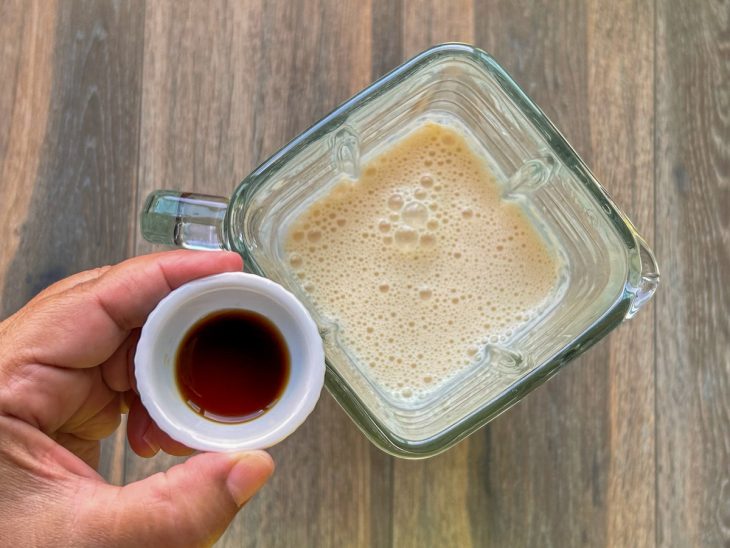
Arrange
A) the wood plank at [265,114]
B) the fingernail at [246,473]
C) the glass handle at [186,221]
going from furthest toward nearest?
the wood plank at [265,114]
the glass handle at [186,221]
the fingernail at [246,473]

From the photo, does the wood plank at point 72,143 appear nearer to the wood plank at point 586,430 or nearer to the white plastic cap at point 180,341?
the white plastic cap at point 180,341

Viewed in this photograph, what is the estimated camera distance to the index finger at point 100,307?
69 centimetres

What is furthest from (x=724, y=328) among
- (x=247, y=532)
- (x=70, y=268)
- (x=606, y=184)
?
(x=70, y=268)

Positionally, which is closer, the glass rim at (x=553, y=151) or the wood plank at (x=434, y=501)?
the glass rim at (x=553, y=151)

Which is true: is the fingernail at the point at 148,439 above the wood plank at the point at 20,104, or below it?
below

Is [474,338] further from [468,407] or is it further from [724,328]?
[724,328]

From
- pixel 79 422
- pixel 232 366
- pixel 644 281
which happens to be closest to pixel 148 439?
pixel 79 422

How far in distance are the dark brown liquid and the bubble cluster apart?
0.09 metres

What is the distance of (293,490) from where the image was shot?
91 centimetres

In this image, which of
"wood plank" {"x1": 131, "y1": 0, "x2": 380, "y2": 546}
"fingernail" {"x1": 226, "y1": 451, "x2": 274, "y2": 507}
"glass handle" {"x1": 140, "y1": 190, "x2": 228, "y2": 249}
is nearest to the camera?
"fingernail" {"x1": 226, "y1": 451, "x2": 274, "y2": 507}

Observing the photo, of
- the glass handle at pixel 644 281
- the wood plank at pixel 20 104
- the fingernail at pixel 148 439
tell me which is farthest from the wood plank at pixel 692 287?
the wood plank at pixel 20 104

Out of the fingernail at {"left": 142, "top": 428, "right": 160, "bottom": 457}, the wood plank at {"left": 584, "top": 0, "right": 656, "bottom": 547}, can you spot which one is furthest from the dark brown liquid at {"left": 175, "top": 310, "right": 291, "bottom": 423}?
the wood plank at {"left": 584, "top": 0, "right": 656, "bottom": 547}

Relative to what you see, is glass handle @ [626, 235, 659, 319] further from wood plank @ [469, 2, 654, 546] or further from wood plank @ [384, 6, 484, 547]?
wood plank @ [384, 6, 484, 547]

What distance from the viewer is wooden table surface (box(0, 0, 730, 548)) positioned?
0.92 meters
